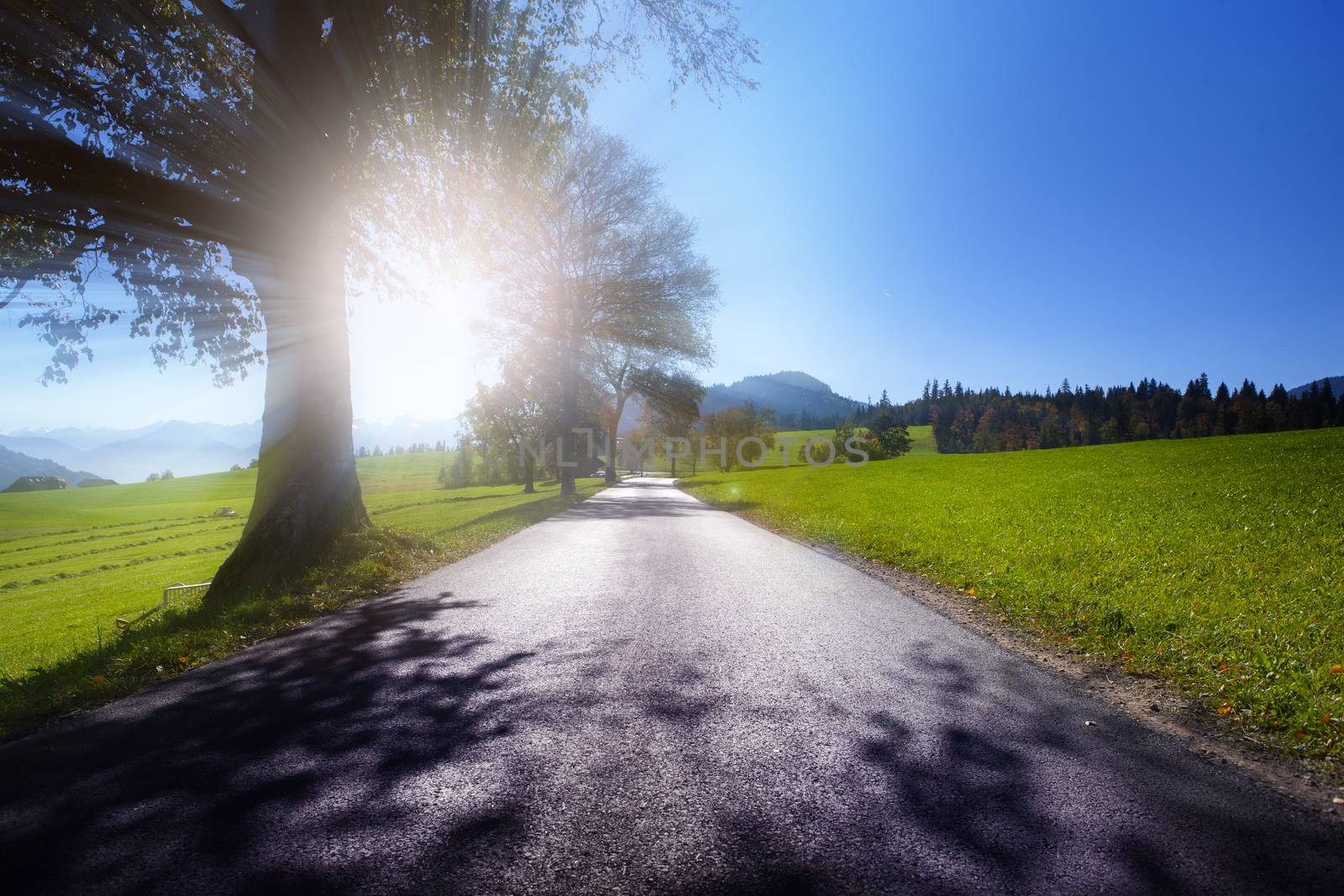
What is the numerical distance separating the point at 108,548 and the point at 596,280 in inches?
1103

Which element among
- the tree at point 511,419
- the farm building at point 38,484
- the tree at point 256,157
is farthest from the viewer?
the farm building at point 38,484

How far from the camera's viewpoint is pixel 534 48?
10891mm

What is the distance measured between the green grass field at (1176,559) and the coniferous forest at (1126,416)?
249 ft

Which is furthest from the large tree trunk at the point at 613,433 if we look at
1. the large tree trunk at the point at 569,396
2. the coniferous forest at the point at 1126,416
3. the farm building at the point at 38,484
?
the farm building at the point at 38,484

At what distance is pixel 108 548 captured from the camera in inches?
1142

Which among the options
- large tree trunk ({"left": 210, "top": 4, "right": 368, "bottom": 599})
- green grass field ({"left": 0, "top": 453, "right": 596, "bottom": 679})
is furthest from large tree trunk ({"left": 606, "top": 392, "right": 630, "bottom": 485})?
large tree trunk ({"left": 210, "top": 4, "right": 368, "bottom": 599})

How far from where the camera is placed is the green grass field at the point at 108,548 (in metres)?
10.9

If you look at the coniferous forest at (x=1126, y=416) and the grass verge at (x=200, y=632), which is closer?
the grass verge at (x=200, y=632)

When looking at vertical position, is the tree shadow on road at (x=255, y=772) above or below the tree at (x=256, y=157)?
below

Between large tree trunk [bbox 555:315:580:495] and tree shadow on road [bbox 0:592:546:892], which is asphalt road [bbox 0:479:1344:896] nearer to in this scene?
tree shadow on road [bbox 0:592:546:892]

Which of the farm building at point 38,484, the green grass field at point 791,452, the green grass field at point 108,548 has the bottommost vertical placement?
the green grass field at point 108,548

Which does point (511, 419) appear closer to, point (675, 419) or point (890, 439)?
point (675, 419)

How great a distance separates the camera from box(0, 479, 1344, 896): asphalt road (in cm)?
215

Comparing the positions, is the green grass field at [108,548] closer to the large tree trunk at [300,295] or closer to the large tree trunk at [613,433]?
the large tree trunk at [300,295]
